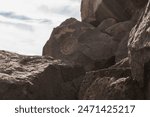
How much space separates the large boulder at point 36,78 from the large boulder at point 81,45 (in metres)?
2.60

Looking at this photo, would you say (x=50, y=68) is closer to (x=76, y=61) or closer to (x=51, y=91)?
(x=51, y=91)

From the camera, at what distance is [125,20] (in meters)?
20.1

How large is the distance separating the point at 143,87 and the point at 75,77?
16.8ft

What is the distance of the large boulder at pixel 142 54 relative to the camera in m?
9.63

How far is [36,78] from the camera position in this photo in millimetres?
13469

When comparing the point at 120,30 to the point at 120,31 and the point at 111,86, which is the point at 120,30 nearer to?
the point at 120,31

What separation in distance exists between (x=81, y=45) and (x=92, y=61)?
1.23 metres

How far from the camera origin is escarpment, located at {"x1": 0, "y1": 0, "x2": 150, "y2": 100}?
10.1 meters

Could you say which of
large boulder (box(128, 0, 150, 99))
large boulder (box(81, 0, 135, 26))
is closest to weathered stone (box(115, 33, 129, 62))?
large boulder (box(81, 0, 135, 26))

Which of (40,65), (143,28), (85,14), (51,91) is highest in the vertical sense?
(85,14)

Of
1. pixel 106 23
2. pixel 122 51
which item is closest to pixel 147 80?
pixel 122 51

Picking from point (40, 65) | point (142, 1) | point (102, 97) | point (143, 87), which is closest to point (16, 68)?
point (40, 65)

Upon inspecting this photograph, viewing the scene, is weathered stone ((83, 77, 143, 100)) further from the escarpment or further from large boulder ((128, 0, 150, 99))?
large boulder ((128, 0, 150, 99))

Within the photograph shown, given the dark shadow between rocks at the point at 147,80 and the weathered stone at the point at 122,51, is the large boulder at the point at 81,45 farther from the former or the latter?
the dark shadow between rocks at the point at 147,80
